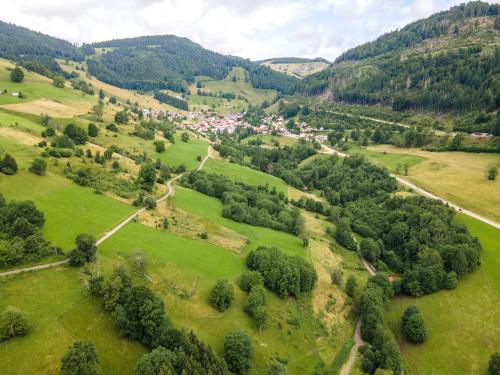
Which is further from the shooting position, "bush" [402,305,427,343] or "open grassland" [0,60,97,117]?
"open grassland" [0,60,97,117]

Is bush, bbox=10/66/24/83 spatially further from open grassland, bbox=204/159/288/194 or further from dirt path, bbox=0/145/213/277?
dirt path, bbox=0/145/213/277

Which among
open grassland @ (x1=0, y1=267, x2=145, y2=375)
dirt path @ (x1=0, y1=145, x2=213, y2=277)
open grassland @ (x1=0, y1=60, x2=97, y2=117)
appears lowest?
open grassland @ (x1=0, y1=267, x2=145, y2=375)

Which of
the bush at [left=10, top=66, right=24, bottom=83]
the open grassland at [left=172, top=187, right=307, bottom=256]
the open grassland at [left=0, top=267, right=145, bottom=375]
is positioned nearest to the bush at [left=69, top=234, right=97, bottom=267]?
the open grassland at [left=0, top=267, right=145, bottom=375]

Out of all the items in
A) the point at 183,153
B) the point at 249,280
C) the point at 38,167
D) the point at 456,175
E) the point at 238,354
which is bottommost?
the point at 238,354

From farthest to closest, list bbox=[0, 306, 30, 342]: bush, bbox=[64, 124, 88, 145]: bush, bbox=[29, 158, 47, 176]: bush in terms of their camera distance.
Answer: bbox=[64, 124, 88, 145]: bush
bbox=[29, 158, 47, 176]: bush
bbox=[0, 306, 30, 342]: bush

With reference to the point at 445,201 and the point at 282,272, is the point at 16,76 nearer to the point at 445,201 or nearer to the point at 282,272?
the point at 282,272

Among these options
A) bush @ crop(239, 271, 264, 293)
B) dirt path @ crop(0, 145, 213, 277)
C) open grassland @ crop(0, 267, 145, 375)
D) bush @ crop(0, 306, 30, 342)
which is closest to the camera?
open grassland @ crop(0, 267, 145, 375)

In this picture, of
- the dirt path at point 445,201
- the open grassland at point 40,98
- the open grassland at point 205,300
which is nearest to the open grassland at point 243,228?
the open grassland at point 205,300

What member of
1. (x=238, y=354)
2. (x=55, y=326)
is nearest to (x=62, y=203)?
(x=55, y=326)
